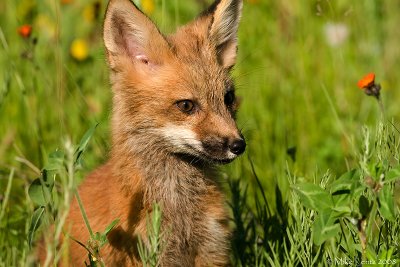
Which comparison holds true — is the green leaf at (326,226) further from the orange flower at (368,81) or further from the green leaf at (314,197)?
the orange flower at (368,81)

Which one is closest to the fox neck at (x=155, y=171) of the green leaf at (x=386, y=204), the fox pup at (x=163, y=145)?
the fox pup at (x=163, y=145)

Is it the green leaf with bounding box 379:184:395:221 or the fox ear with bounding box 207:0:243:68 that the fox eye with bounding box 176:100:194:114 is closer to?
the fox ear with bounding box 207:0:243:68

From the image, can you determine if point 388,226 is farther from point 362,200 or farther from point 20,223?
point 20,223

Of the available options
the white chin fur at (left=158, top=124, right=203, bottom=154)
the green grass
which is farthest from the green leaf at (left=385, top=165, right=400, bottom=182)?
the white chin fur at (left=158, top=124, right=203, bottom=154)

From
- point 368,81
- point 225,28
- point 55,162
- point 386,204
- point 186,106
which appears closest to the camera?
point 386,204

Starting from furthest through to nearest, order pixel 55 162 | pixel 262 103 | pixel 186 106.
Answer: pixel 262 103
pixel 186 106
pixel 55 162

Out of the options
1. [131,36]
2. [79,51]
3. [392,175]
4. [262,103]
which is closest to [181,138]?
[131,36]

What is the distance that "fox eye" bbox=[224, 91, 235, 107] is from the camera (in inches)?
148

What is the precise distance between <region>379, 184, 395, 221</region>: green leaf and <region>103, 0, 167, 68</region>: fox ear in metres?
1.56

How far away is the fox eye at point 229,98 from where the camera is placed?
12.3 ft

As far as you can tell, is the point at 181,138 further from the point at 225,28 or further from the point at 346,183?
the point at 346,183

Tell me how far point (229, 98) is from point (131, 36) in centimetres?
60

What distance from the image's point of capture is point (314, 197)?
2578 millimetres

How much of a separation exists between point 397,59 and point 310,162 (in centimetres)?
173
